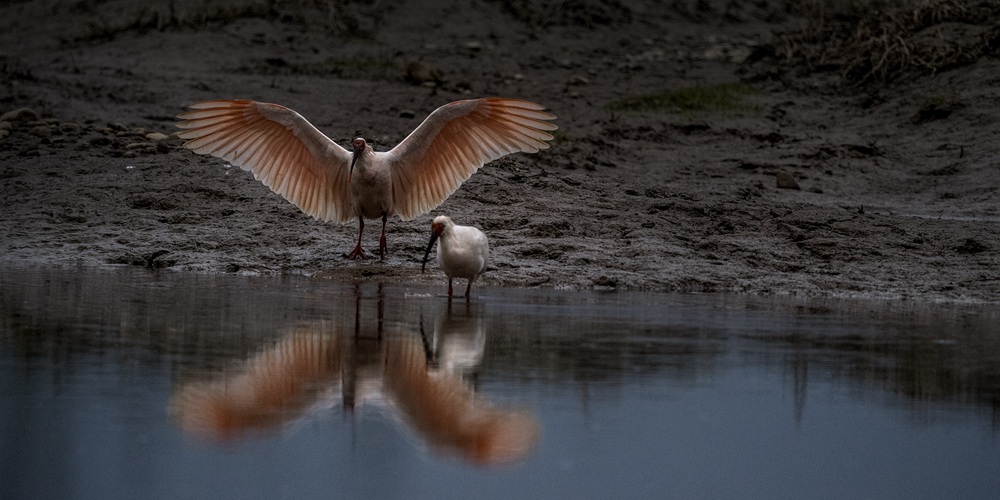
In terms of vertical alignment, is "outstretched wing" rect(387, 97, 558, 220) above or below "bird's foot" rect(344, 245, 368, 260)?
above

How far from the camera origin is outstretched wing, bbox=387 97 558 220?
926 cm

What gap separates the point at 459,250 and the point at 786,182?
5188 mm

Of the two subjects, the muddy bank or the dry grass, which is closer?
the muddy bank

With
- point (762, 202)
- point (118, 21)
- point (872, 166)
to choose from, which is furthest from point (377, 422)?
point (118, 21)

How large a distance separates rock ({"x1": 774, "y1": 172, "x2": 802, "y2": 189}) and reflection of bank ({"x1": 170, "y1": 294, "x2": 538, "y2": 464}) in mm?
6755

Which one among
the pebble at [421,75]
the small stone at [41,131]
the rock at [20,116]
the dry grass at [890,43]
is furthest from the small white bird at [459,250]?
the dry grass at [890,43]

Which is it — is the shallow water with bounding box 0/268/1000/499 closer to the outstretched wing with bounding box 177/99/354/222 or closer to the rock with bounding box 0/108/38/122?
the outstretched wing with bounding box 177/99/354/222

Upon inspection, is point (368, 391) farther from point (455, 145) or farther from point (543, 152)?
point (543, 152)

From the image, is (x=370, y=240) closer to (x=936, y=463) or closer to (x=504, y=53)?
(x=936, y=463)

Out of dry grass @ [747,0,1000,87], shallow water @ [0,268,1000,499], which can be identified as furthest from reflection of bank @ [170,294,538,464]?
dry grass @ [747,0,1000,87]

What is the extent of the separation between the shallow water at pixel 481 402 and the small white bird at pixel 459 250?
72 centimetres

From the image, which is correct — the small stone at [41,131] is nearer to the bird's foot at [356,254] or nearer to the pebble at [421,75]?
the bird's foot at [356,254]

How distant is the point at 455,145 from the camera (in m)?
9.53

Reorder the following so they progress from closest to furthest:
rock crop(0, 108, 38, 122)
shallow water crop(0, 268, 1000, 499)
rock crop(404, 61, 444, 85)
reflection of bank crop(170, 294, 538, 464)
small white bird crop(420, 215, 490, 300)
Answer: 1. shallow water crop(0, 268, 1000, 499)
2. reflection of bank crop(170, 294, 538, 464)
3. small white bird crop(420, 215, 490, 300)
4. rock crop(0, 108, 38, 122)
5. rock crop(404, 61, 444, 85)
